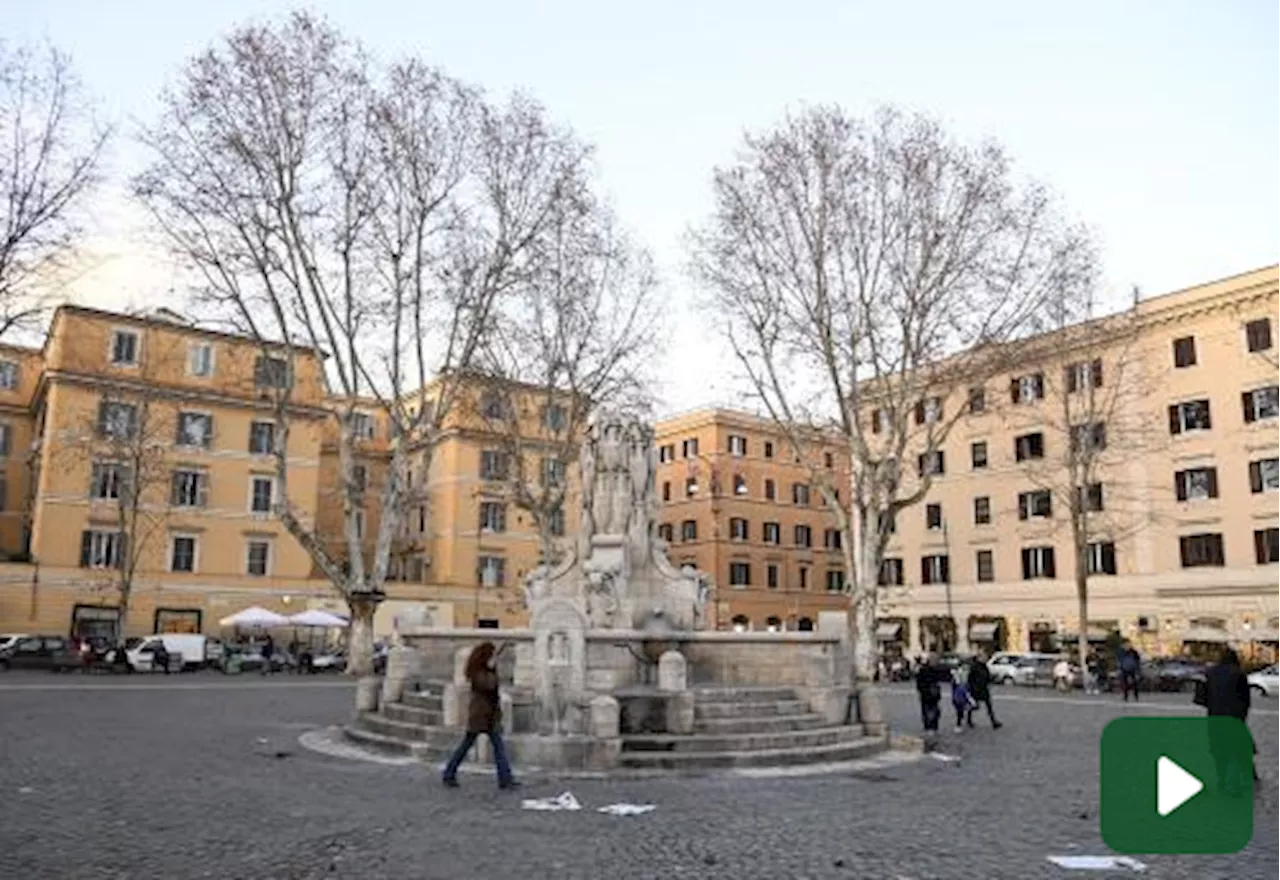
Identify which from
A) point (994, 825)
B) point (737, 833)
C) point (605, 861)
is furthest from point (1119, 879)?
point (605, 861)

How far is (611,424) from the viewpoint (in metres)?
20.2

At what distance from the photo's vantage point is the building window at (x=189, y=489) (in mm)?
50219

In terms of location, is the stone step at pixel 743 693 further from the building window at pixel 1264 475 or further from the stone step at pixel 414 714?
the building window at pixel 1264 475

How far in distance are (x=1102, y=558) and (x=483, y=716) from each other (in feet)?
141

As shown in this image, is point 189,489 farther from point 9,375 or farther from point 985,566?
point 985,566

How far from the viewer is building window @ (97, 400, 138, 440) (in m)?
46.7

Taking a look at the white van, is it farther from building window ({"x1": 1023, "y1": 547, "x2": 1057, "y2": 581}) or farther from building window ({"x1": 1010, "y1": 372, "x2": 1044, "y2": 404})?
building window ({"x1": 1010, "y1": 372, "x2": 1044, "y2": 404})

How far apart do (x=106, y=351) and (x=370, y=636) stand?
28364 millimetres

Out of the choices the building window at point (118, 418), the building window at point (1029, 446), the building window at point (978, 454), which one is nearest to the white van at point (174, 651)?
the building window at point (118, 418)

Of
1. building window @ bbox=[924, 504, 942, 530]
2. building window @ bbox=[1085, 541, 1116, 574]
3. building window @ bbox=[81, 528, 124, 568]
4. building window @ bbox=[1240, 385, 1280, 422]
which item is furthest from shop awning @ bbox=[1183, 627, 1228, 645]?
building window @ bbox=[81, 528, 124, 568]

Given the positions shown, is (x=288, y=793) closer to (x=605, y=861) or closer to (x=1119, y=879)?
(x=605, y=861)

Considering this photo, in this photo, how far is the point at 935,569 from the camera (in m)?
55.3

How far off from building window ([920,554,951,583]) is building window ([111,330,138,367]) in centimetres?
3996

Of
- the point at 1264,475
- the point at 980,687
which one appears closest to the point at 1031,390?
the point at 1264,475
